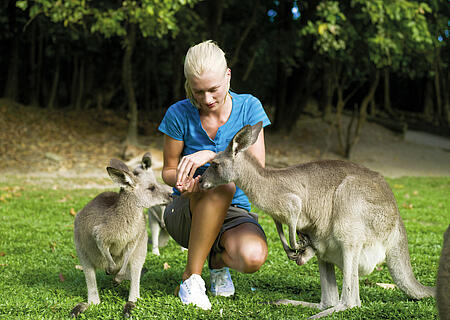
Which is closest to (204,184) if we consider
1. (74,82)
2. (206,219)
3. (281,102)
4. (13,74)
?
(206,219)

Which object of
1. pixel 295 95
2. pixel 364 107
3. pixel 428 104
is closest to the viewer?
pixel 364 107

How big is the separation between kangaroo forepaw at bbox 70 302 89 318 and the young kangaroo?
1.02 meters

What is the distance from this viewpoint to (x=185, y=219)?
3.32 meters

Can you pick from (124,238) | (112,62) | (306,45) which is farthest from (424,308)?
(112,62)

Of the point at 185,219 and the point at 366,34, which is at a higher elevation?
the point at 366,34

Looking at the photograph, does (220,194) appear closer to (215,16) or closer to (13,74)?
(215,16)

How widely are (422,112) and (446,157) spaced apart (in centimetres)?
775

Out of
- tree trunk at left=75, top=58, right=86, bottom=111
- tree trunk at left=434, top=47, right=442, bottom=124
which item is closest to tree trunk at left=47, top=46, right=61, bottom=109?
tree trunk at left=75, top=58, right=86, bottom=111

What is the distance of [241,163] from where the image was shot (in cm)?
298

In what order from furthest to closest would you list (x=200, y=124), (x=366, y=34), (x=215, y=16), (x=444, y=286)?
(x=215, y=16)
(x=366, y=34)
(x=200, y=124)
(x=444, y=286)

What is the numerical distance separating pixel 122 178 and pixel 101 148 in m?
7.88

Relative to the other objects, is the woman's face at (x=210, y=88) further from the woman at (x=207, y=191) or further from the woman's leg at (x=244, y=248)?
the woman's leg at (x=244, y=248)

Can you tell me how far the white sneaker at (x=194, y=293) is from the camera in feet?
10.0

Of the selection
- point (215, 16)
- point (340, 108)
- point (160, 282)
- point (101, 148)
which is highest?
point (215, 16)
